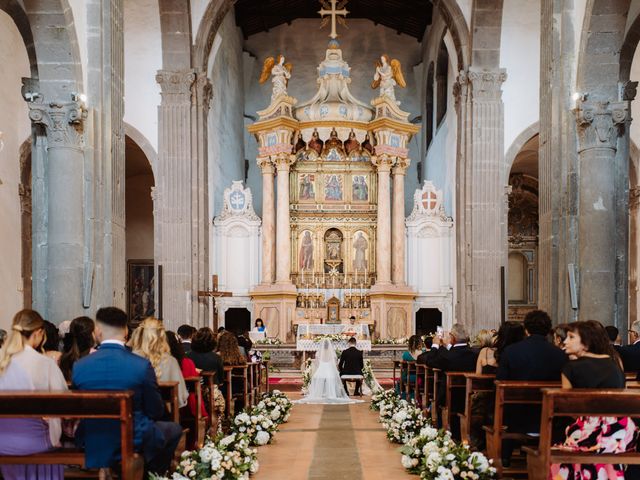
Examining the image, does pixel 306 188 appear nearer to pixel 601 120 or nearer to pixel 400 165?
pixel 400 165

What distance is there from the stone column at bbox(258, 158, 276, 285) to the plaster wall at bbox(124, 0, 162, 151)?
16.1ft

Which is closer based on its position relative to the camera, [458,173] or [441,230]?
[458,173]

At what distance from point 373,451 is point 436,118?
1755 cm

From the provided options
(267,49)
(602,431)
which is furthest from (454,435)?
(267,49)

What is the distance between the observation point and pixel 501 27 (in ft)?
63.3

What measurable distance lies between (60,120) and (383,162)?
1426cm

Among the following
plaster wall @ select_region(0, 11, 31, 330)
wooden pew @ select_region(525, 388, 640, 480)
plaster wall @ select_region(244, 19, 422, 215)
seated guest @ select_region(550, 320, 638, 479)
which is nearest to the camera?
wooden pew @ select_region(525, 388, 640, 480)

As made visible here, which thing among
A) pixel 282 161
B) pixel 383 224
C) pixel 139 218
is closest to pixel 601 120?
pixel 383 224

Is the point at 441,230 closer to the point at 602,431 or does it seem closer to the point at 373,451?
the point at 373,451

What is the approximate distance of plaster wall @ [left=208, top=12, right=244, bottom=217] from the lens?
2300cm

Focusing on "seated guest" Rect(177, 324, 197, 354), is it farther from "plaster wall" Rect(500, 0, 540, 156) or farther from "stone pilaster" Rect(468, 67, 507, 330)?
"plaster wall" Rect(500, 0, 540, 156)

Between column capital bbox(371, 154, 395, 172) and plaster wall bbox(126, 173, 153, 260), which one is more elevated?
column capital bbox(371, 154, 395, 172)

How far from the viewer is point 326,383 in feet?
46.2

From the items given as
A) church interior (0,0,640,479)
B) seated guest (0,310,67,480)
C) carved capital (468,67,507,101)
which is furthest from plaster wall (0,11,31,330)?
seated guest (0,310,67,480)
